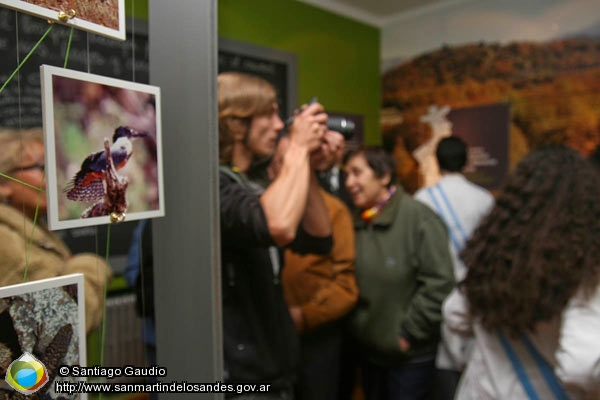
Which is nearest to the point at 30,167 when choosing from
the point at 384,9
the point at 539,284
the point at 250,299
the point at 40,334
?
the point at 40,334

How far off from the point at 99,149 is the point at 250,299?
0.56 m

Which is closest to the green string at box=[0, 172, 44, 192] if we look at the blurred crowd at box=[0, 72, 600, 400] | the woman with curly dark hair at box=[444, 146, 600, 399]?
the blurred crowd at box=[0, 72, 600, 400]

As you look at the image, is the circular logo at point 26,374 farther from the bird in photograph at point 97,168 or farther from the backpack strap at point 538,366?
the backpack strap at point 538,366

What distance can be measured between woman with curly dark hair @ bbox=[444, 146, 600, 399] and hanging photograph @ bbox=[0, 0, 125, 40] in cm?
95

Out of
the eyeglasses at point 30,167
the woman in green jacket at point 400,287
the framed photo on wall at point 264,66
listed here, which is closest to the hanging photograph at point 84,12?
the eyeglasses at point 30,167

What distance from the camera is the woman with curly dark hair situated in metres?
0.91

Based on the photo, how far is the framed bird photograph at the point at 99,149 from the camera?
406mm

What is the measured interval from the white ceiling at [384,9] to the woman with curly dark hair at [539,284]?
4.06ft

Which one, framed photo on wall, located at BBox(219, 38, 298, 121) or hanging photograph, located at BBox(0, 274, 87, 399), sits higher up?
framed photo on wall, located at BBox(219, 38, 298, 121)

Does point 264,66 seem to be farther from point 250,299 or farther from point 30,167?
point 30,167

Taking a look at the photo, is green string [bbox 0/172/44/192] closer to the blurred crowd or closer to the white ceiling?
the blurred crowd

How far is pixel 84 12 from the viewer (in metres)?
0.43

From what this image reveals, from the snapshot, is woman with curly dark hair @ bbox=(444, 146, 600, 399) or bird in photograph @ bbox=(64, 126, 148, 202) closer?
bird in photograph @ bbox=(64, 126, 148, 202)

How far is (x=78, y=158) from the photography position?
43 centimetres
